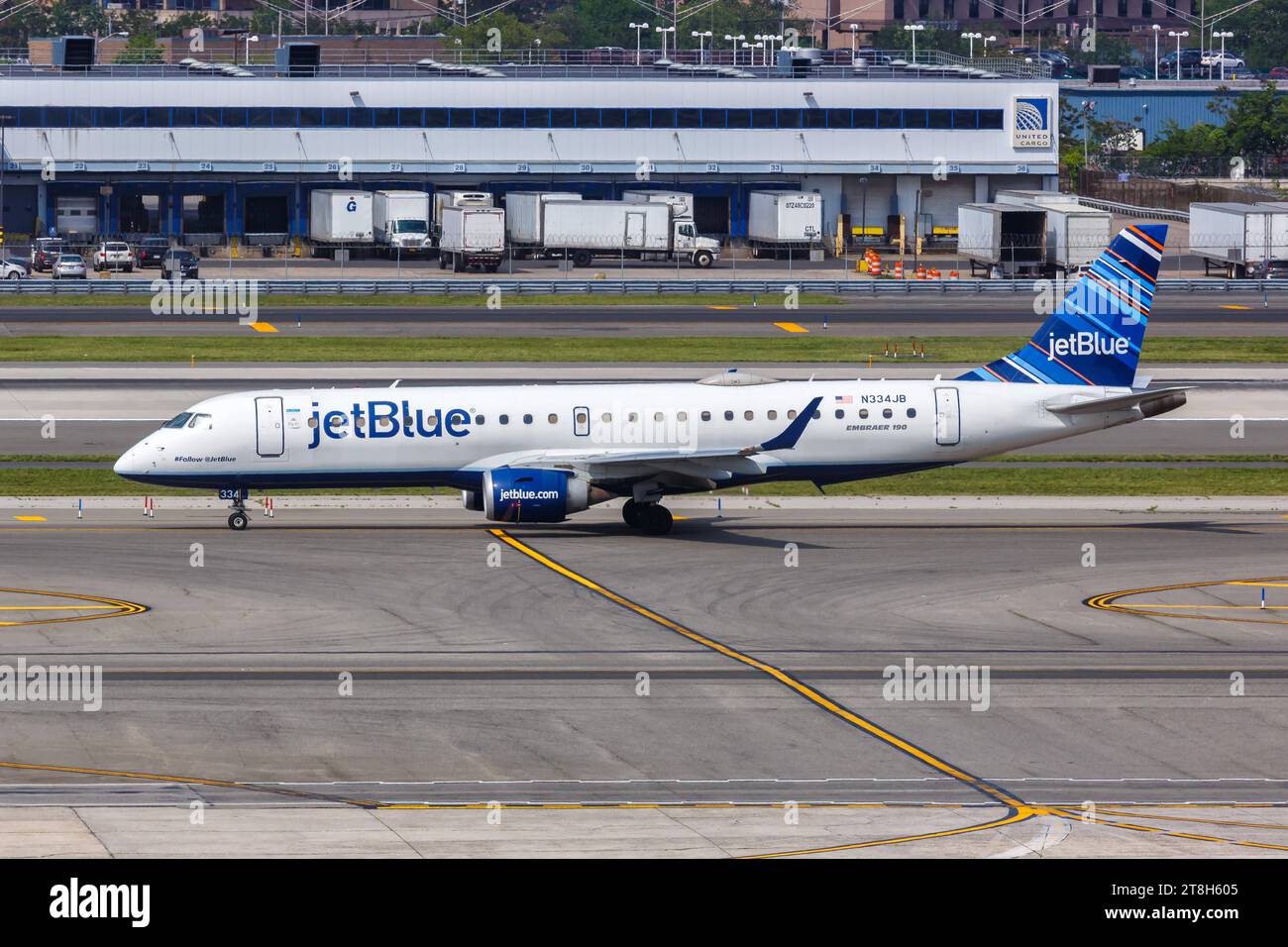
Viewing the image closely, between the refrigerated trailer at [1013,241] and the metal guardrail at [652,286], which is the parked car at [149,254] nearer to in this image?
the metal guardrail at [652,286]

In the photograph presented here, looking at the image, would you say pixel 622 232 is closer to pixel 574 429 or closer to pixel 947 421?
pixel 947 421

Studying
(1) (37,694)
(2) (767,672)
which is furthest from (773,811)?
(1) (37,694)

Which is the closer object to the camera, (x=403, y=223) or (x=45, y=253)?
(x=45, y=253)

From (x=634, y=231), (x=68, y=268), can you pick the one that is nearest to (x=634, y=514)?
(x=68, y=268)

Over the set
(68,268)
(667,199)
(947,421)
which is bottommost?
(947,421)

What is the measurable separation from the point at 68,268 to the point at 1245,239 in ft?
233

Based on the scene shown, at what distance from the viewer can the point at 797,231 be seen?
125m

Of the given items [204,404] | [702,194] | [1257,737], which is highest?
[702,194]

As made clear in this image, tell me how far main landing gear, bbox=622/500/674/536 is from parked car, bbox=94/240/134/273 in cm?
7457

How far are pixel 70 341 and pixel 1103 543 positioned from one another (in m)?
51.1

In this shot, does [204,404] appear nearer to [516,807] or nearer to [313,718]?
[313,718]

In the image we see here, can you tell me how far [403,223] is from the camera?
12062 centimetres

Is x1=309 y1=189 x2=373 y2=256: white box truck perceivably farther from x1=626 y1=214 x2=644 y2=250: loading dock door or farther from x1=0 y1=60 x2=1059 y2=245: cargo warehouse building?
x1=626 y1=214 x2=644 y2=250: loading dock door

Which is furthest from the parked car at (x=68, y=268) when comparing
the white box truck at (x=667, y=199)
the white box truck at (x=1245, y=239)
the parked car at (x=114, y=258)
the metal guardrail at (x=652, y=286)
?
the white box truck at (x=1245, y=239)
